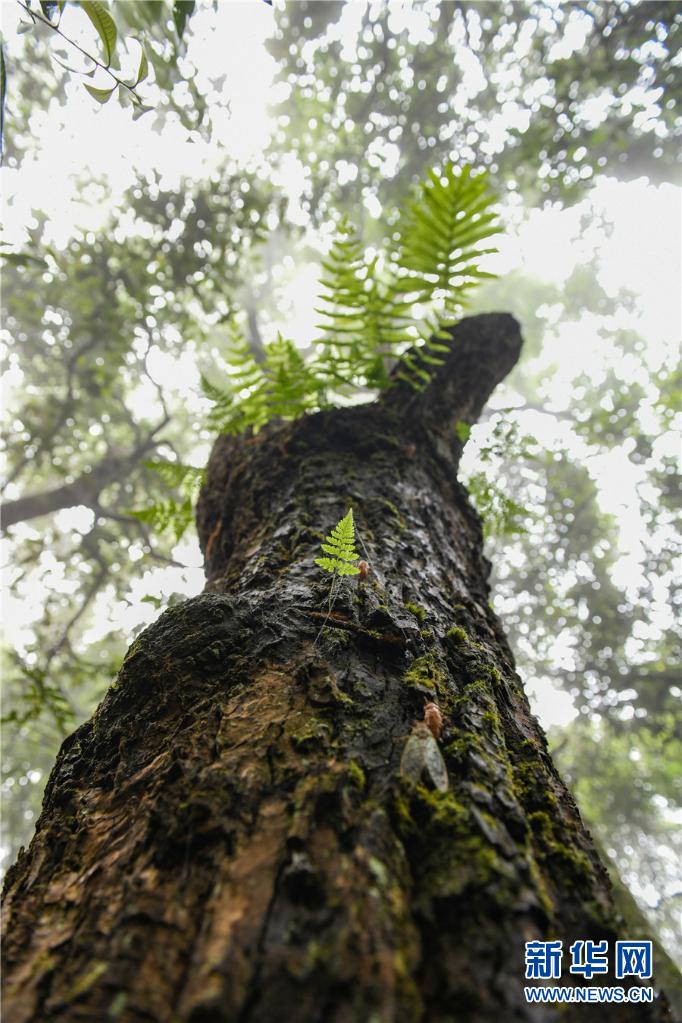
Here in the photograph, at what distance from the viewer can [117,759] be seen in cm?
117

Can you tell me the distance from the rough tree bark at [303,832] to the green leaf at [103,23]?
4.80 feet

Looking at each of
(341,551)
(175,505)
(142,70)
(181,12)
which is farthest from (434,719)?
(175,505)

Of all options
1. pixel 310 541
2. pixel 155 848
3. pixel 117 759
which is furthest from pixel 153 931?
pixel 310 541

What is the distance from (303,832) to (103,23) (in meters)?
1.90

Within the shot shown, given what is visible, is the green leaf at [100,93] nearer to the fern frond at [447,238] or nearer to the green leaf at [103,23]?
the green leaf at [103,23]

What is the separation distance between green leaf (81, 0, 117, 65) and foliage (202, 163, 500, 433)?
119 cm

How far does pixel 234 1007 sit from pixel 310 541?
1.24 meters

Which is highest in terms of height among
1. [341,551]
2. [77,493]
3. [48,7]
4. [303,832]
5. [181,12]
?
[77,493]

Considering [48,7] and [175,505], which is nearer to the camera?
[48,7]

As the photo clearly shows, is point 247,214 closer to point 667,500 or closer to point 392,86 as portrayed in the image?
point 392,86

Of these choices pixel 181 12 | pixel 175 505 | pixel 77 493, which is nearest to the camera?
pixel 181 12

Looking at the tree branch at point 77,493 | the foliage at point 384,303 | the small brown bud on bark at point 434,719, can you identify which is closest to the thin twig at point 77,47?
the foliage at point 384,303

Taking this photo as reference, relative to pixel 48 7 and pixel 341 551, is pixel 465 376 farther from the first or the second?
pixel 48 7

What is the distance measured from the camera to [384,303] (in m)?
2.59
